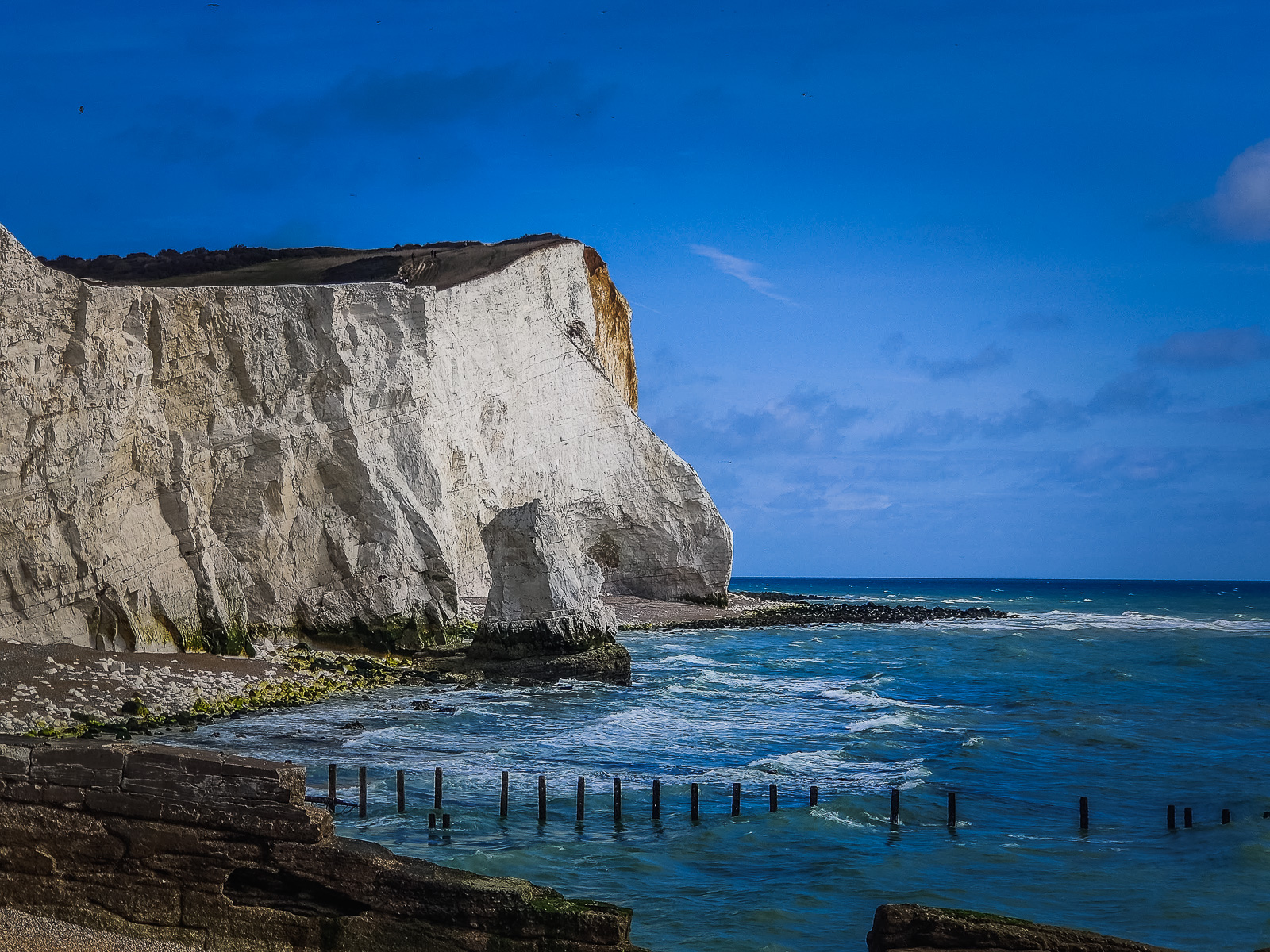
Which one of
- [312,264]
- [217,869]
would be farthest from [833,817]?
[312,264]

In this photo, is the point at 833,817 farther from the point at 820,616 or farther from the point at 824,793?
the point at 820,616

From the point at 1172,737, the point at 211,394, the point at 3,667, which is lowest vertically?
the point at 1172,737

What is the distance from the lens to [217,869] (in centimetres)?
630

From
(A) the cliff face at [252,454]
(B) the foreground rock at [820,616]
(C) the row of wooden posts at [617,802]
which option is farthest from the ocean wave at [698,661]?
(C) the row of wooden posts at [617,802]

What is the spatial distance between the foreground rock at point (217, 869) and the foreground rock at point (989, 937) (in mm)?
1709

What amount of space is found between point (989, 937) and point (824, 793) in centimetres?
864

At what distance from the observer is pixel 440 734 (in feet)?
57.7

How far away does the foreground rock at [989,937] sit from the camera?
5840mm

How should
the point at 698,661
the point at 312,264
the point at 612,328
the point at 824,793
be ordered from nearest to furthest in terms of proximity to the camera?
the point at 824,793
the point at 698,661
the point at 312,264
the point at 612,328

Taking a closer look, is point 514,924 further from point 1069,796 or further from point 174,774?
point 1069,796

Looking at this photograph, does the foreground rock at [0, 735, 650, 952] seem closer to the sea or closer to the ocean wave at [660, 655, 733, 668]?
the sea

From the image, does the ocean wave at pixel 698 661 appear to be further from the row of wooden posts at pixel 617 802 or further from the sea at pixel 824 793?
the row of wooden posts at pixel 617 802

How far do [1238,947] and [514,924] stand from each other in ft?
22.7

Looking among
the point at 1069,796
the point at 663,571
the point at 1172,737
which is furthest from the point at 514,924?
the point at 663,571
